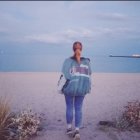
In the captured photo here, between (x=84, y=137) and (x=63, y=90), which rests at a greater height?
(x=63, y=90)

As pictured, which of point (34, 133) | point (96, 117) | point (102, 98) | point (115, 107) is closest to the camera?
point (34, 133)

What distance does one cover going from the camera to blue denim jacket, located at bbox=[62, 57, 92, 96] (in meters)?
6.85

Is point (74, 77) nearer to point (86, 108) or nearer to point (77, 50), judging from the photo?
point (77, 50)

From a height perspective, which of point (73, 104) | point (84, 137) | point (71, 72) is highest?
point (71, 72)

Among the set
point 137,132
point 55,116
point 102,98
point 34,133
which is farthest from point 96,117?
point 102,98

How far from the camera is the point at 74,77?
6.86m

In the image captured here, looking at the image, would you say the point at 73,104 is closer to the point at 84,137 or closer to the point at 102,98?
the point at 84,137

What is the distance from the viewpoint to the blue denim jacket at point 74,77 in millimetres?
6848

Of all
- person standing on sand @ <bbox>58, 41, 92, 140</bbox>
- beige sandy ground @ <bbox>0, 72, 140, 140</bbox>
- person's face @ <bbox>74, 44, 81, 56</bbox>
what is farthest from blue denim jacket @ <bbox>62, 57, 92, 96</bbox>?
beige sandy ground @ <bbox>0, 72, 140, 140</bbox>

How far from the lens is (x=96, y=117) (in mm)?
A: 9172

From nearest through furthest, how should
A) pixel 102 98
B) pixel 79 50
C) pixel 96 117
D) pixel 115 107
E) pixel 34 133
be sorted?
pixel 79 50 → pixel 34 133 → pixel 96 117 → pixel 115 107 → pixel 102 98

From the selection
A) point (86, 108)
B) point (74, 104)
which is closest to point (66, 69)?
point (74, 104)

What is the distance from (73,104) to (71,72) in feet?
2.76

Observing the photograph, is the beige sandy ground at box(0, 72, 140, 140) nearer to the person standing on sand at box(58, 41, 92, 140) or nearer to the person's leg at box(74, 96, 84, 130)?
the person's leg at box(74, 96, 84, 130)
